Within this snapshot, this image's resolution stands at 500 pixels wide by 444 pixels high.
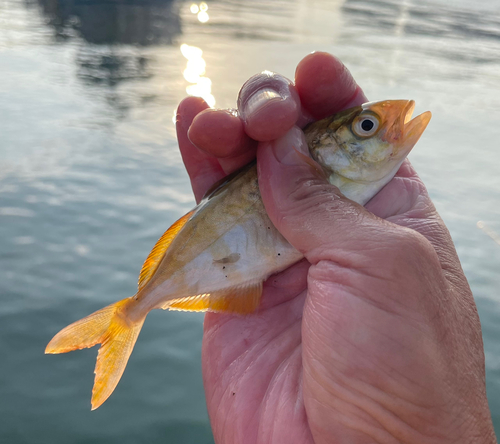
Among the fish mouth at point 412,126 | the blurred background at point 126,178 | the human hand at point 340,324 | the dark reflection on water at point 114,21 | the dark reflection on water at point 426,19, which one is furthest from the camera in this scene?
the dark reflection on water at point 426,19

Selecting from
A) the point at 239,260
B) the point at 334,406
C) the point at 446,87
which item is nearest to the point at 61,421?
the point at 239,260

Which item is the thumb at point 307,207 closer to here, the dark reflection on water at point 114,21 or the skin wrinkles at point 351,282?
the skin wrinkles at point 351,282

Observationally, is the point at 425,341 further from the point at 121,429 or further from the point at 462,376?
the point at 121,429

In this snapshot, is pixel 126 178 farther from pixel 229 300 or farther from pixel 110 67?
pixel 110 67

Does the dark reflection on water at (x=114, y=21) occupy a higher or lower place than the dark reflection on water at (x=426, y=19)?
higher

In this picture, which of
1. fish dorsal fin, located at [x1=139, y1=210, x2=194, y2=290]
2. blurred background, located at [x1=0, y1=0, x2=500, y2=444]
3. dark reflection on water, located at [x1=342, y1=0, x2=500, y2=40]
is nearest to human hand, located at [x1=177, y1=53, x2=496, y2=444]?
fish dorsal fin, located at [x1=139, y1=210, x2=194, y2=290]

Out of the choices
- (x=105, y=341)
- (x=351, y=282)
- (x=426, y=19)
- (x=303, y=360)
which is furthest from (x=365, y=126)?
(x=426, y=19)

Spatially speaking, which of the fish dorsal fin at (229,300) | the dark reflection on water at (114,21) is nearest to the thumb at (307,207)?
the fish dorsal fin at (229,300)
